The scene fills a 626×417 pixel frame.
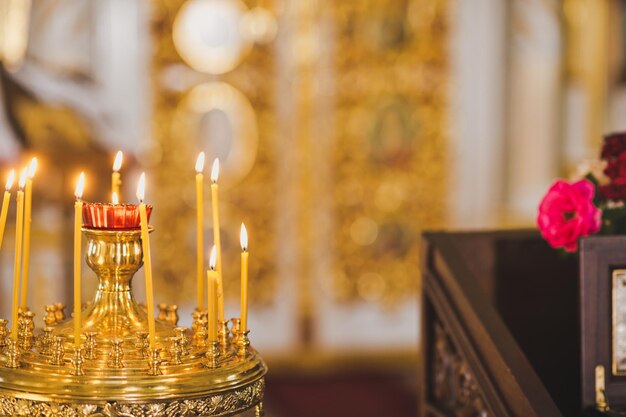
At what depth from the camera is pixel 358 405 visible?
5191 mm

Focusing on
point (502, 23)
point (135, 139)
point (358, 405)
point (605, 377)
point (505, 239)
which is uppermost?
point (502, 23)

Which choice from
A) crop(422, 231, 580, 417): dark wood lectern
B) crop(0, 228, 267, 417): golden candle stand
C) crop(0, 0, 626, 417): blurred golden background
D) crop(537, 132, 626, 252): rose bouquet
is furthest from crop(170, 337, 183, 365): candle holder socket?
crop(0, 0, 626, 417): blurred golden background

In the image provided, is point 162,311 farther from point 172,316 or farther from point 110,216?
point 110,216

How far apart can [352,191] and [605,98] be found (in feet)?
5.33

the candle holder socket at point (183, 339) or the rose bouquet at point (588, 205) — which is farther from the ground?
the rose bouquet at point (588, 205)

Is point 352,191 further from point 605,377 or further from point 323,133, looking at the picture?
point 605,377

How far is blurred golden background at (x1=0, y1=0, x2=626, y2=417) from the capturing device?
212 inches

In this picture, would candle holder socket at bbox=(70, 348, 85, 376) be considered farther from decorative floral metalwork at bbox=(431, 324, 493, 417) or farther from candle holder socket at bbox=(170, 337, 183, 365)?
decorative floral metalwork at bbox=(431, 324, 493, 417)

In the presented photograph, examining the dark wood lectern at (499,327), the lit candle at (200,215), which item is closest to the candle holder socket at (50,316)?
the lit candle at (200,215)

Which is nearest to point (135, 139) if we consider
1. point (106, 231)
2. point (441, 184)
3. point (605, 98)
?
point (441, 184)

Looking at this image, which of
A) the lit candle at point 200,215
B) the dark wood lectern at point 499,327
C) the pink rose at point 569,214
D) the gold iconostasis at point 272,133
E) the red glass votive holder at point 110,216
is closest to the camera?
the red glass votive holder at point 110,216

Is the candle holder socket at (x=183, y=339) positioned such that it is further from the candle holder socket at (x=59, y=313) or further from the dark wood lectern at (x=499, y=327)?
the dark wood lectern at (x=499, y=327)

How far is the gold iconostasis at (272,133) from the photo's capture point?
5.38 meters

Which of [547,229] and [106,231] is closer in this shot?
[106,231]
